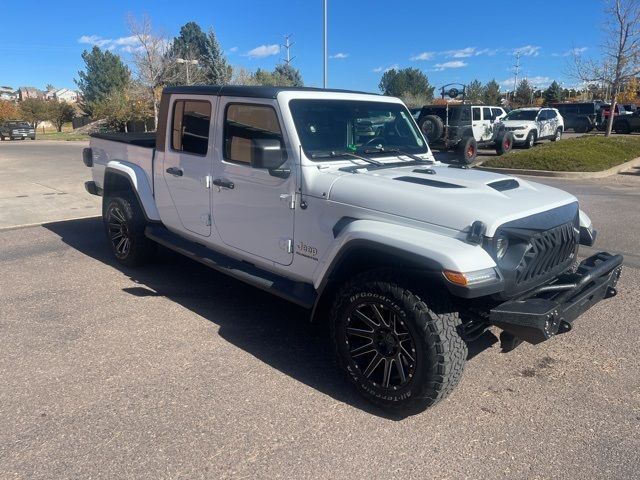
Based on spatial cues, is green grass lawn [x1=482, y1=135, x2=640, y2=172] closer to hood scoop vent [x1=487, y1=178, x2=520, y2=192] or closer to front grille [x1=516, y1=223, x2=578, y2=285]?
hood scoop vent [x1=487, y1=178, x2=520, y2=192]

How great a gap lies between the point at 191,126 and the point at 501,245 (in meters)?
2.99

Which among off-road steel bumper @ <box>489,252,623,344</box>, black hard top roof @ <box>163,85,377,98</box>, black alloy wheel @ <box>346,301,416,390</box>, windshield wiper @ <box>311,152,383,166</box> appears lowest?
black alloy wheel @ <box>346,301,416,390</box>

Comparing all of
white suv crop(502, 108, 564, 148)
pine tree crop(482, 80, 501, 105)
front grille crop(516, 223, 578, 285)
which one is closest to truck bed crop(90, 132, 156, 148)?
front grille crop(516, 223, 578, 285)

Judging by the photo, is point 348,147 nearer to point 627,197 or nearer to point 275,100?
point 275,100

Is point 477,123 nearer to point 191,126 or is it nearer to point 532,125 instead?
point 532,125

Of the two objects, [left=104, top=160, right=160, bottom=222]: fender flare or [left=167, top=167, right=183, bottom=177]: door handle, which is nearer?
[left=167, top=167, right=183, bottom=177]: door handle

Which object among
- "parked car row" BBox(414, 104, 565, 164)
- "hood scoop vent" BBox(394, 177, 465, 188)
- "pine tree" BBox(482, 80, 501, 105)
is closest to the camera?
"hood scoop vent" BBox(394, 177, 465, 188)

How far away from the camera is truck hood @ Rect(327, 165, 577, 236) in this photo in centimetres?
301

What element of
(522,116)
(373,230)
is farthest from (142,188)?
(522,116)

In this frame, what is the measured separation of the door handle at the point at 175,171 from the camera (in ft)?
15.8

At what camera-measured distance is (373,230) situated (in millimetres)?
3121

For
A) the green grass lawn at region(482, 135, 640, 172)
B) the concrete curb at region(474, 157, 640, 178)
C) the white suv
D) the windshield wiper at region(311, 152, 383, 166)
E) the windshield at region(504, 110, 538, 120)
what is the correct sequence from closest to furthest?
the windshield wiper at region(311, 152, 383, 166) → the concrete curb at region(474, 157, 640, 178) → the green grass lawn at region(482, 135, 640, 172) → the white suv → the windshield at region(504, 110, 538, 120)

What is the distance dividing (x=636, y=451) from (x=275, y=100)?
10.2ft

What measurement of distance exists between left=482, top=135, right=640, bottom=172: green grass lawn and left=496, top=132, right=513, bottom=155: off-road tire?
7.30 feet
